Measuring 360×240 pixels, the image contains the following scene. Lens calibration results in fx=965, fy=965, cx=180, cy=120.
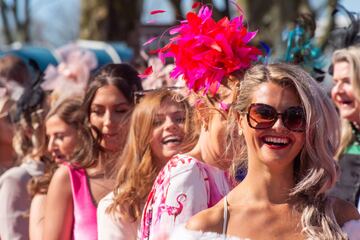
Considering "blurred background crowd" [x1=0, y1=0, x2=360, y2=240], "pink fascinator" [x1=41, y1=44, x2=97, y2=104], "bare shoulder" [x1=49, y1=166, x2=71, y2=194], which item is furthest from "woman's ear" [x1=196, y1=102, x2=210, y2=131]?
"pink fascinator" [x1=41, y1=44, x2=97, y2=104]

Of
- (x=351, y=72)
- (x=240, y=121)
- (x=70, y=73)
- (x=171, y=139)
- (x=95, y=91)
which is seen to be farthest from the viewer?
(x=70, y=73)

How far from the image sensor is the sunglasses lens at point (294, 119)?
3180 mm

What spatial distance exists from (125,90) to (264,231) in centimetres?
213

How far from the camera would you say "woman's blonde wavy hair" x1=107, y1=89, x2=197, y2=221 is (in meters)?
4.27

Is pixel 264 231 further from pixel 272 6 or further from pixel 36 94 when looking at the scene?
pixel 272 6

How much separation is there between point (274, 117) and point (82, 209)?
5.80 feet

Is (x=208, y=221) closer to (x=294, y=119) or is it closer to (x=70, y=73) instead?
(x=294, y=119)

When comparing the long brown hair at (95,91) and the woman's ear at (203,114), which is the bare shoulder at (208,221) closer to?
the woman's ear at (203,114)

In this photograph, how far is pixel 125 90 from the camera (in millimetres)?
5113

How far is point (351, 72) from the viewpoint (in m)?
5.39

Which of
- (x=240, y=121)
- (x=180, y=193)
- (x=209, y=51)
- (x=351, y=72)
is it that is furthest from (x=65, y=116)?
(x=240, y=121)

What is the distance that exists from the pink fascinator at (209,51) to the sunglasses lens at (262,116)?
41 centimetres

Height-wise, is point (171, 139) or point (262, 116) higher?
point (262, 116)

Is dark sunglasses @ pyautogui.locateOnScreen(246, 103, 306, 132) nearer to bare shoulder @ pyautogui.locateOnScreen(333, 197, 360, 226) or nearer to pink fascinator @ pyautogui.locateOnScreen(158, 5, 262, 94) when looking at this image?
bare shoulder @ pyautogui.locateOnScreen(333, 197, 360, 226)
